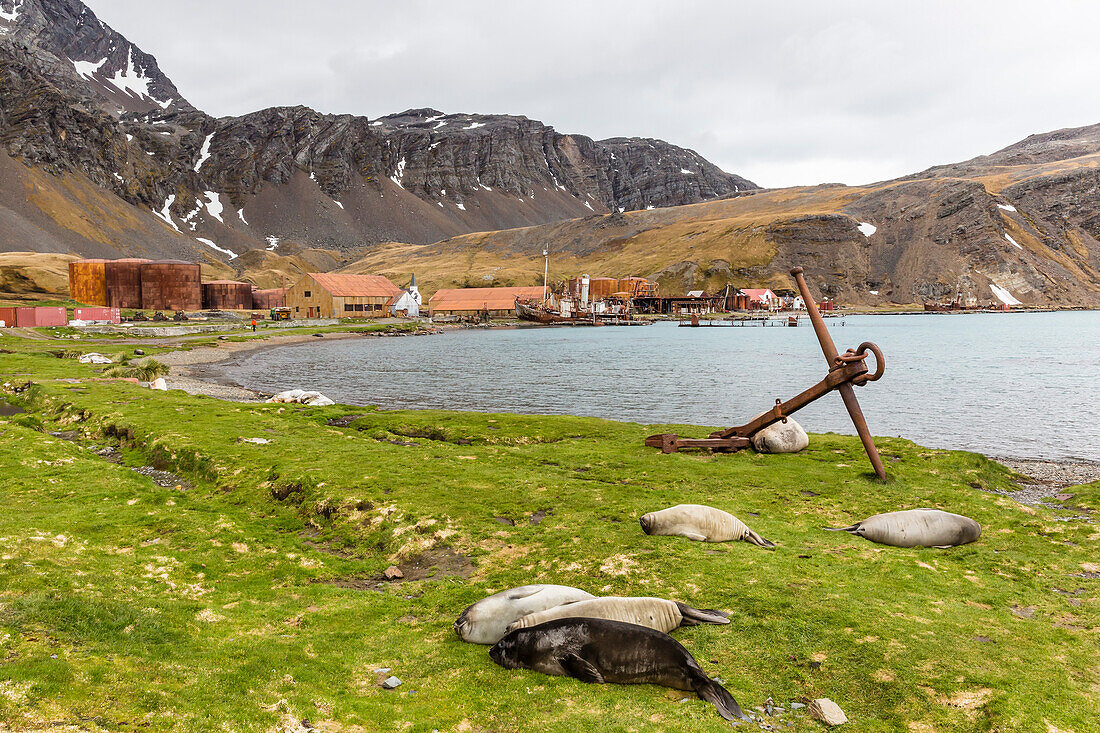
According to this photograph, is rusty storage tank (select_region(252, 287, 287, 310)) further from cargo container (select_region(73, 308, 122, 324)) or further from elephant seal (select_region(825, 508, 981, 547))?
elephant seal (select_region(825, 508, 981, 547))

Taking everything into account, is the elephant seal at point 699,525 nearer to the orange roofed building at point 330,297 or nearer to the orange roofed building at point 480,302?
the orange roofed building at point 330,297

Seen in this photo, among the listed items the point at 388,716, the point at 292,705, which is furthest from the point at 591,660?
the point at 292,705

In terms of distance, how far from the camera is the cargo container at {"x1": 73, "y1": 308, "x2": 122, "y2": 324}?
300 ft

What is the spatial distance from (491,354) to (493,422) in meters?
56.9

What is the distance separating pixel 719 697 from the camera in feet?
25.0

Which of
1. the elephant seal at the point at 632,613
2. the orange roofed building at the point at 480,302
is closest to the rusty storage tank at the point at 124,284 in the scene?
the orange roofed building at the point at 480,302

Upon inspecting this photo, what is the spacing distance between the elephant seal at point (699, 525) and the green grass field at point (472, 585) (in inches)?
15.4

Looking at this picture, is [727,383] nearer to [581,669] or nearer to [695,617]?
[695,617]

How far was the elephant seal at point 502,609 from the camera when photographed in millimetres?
9141

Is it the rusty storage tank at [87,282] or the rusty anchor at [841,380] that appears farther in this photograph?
the rusty storage tank at [87,282]

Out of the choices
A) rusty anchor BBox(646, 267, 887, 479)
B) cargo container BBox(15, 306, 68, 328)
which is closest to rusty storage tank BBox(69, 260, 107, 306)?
cargo container BBox(15, 306, 68, 328)

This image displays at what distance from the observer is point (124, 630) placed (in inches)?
340

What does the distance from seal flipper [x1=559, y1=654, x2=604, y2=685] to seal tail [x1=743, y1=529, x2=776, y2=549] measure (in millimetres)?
6215

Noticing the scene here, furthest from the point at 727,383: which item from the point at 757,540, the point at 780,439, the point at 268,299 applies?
the point at 268,299
